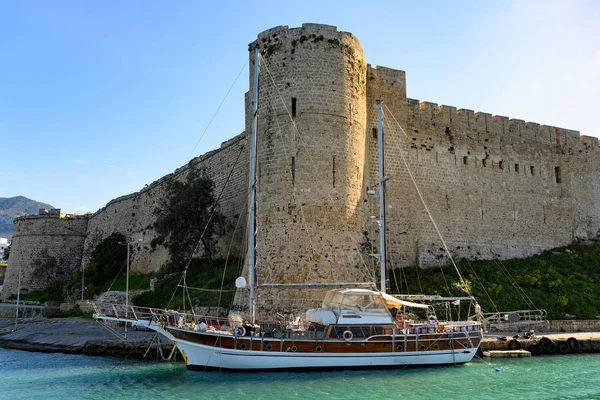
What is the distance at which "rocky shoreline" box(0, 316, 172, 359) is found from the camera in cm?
1983

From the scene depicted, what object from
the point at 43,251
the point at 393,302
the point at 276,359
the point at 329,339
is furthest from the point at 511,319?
the point at 43,251

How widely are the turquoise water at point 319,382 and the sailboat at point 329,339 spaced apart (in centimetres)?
35

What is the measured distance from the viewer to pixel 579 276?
26.7 metres

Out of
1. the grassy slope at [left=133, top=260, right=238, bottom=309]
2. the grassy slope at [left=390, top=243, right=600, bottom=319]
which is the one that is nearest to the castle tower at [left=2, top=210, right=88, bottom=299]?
the grassy slope at [left=133, top=260, right=238, bottom=309]

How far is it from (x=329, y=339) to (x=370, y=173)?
30.1 feet

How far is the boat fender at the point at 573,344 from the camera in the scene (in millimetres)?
19062

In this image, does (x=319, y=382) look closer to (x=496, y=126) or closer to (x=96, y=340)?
(x=96, y=340)

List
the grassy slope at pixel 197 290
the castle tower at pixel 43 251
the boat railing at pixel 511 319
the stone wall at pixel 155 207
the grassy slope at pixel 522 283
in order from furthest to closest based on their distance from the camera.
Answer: the castle tower at pixel 43 251, the stone wall at pixel 155 207, the grassy slope at pixel 197 290, the grassy slope at pixel 522 283, the boat railing at pixel 511 319

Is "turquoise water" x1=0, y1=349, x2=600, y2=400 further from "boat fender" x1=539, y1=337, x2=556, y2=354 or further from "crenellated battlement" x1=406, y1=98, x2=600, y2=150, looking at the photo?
"crenellated battlement" x1=406, y1=98, x2=600, y2=150

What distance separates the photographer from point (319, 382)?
14.7 m

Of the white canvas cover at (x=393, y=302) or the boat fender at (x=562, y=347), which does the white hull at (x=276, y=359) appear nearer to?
the white canvas cover at (x=393, y=302)

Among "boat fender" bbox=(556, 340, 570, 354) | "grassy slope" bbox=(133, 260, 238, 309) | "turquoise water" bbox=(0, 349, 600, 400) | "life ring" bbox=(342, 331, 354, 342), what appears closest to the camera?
"turquoise water" bbox=(0, 349, 600, 400)

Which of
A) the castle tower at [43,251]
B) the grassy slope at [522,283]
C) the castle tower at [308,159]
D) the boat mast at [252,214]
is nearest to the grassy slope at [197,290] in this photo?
the castle tower at [308,159]

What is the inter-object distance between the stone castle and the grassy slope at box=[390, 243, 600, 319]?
89 cm
